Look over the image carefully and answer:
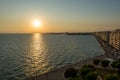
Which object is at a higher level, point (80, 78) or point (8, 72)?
point (80, 78)

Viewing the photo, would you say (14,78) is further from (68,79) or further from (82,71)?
(82,71)

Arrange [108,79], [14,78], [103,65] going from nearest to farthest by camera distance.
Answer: [108,79] → [103,65] → [14,78]

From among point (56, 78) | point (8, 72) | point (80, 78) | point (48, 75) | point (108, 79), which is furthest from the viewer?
point (8, 72)

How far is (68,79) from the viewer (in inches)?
1154

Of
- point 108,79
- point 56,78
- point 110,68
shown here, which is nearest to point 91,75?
point 108,79

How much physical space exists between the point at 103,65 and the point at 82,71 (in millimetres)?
9901

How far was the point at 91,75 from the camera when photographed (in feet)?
80.3

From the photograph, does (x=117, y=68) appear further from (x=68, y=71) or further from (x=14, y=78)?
(x=14, y=78)

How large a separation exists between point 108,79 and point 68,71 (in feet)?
22.2

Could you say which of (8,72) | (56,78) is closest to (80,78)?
(56,78)

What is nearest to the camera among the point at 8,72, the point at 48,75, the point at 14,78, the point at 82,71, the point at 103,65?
the point at 82,71

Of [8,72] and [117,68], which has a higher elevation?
[117,68]

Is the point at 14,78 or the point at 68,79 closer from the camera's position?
the point at 68,79

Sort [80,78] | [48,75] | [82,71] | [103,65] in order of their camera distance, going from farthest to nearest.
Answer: [103,65] < [48,75] < [80,78] < [82,71]
